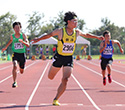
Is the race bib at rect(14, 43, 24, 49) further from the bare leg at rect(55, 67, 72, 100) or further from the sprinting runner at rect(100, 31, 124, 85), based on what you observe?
the bare leg at rect(55, 67, 72, 100)

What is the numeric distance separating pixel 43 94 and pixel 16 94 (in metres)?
0.74

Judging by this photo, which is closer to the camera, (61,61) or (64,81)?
(64,81)

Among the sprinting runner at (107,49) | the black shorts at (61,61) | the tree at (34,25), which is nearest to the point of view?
the black shorts at (61,61)

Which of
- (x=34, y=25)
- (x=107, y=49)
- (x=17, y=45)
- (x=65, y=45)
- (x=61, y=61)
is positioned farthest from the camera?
(x=34, y=25)

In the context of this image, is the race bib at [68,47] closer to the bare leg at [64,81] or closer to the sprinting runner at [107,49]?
the bare leg at [64,81]

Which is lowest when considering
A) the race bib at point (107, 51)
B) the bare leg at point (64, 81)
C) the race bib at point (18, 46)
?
the bare leg at point (64, 81)

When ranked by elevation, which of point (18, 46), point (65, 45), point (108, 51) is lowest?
point (108, 51)

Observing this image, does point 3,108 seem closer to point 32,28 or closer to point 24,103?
point 24,103

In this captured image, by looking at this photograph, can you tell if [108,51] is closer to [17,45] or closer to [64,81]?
[17,45]

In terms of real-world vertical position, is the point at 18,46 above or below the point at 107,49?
above

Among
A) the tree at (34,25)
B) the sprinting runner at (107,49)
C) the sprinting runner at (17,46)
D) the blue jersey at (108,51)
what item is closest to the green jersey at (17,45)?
the sprinting runner at (17,46)

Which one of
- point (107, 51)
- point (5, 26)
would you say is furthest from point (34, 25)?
point (107, 51)

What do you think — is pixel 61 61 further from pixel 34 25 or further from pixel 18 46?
pixel 34 25

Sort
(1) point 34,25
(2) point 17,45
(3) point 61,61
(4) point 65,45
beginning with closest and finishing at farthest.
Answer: (4) point 65,45 < (3) point 61,61 < (2) point 17,45 < (1) point 34,25
